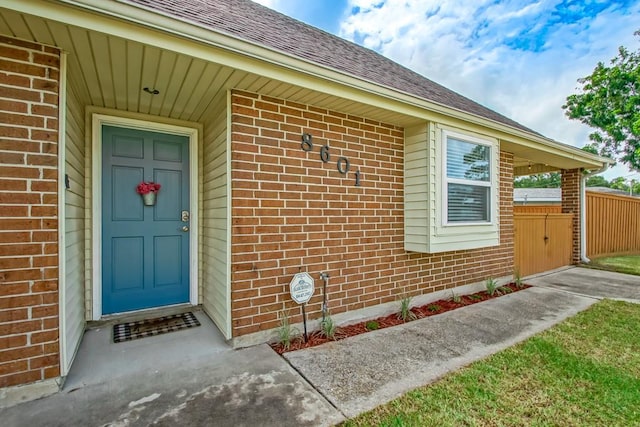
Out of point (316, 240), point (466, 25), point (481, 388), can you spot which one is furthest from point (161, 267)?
point (466, 25)

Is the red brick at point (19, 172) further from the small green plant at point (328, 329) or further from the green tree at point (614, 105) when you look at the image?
the green tree at point (614, 105)

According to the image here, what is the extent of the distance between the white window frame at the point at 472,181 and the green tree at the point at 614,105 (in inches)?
536

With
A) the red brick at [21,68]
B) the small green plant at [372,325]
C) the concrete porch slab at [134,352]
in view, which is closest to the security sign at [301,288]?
the concrete porch slab at [134,352]

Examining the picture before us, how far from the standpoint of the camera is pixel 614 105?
44.4 feet

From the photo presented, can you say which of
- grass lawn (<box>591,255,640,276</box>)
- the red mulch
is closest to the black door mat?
the red mulch

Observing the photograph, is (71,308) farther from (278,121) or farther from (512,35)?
(512,35)

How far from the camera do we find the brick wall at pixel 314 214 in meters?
2.81

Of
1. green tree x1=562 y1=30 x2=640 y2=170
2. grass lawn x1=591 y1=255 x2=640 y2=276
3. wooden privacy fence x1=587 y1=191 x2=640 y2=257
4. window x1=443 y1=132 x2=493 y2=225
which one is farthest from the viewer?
green tree x1=562 y1=30 x2=640 y2=170

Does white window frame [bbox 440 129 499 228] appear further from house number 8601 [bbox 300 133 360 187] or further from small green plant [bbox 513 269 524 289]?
small green plant [bbox 513 269 524 289]

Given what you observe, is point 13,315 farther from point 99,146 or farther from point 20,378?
point 99,146

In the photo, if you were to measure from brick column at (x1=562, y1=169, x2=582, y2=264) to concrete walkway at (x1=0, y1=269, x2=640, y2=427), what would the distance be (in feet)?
16.2

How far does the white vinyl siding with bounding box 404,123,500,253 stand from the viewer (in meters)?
3.65

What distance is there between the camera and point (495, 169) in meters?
4.37

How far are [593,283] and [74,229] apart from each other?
7.73 meters
